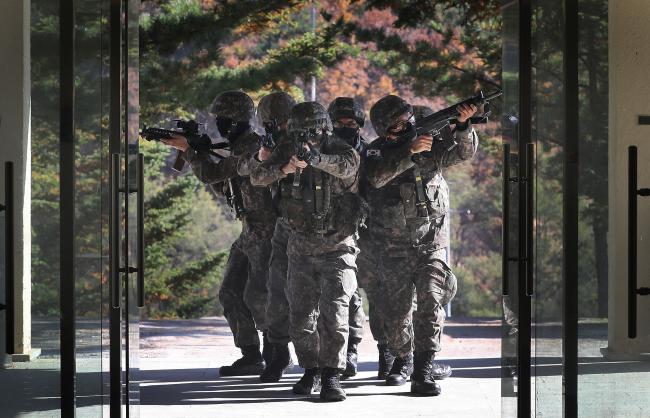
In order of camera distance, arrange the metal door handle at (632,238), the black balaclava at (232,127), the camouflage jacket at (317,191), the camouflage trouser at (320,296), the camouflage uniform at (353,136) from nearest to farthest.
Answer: the metal door handle at (632,238), the camouflage trouser at (320,296), the camouflage jacket at (317,191), the camouflage uniform at (353,136), the black balaclava at (232,127)

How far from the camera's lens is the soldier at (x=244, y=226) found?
332 inches

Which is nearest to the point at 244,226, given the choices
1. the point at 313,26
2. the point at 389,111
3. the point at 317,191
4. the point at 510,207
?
the point at 317,191

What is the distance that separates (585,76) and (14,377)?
2525 mm

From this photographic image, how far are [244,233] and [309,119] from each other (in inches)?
50.9

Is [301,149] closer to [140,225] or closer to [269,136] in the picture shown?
[269,136]

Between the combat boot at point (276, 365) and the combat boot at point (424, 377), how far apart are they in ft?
3.28

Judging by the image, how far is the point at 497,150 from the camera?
50.8 feet

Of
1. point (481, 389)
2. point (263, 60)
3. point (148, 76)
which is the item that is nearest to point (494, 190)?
point (263, 60)

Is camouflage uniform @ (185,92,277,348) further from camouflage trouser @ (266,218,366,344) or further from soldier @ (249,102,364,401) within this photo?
soldier @ (249,102,364,401)

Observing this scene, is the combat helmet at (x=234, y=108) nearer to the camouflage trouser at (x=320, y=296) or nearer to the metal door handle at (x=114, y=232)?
the camouflage trouser at (x=320, y=296)

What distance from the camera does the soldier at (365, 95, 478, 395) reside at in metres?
7.76

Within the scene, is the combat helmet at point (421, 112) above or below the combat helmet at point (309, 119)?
above

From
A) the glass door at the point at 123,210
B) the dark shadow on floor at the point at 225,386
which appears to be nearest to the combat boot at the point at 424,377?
the dark shadow on floor at the point at 225,386

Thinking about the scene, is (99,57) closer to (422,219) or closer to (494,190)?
(422,219)
